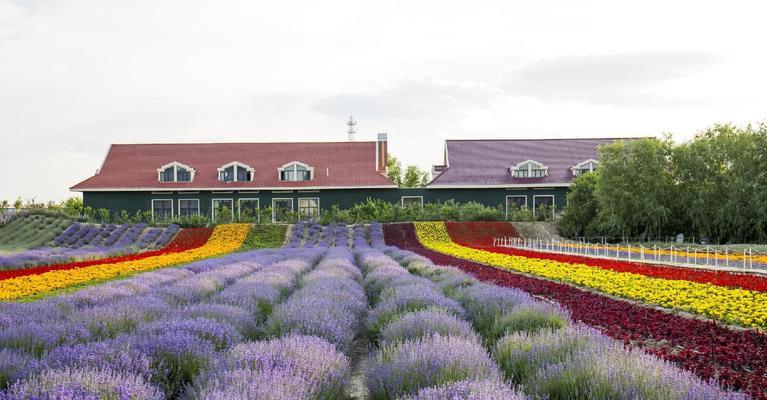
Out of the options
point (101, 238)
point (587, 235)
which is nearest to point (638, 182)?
point (587, 235)

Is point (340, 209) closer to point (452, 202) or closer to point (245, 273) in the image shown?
point (452, 202)

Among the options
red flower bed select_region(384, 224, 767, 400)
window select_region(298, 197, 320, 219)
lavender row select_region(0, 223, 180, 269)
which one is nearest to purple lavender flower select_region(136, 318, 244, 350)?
red flower bed select_region(384, 224, 767, 400)

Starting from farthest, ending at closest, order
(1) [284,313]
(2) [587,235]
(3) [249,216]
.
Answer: (3) [249,216] < (2) [587,235] < (1) [284,313]

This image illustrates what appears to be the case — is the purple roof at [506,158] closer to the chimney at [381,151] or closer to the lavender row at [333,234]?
the chimney at [381,151]

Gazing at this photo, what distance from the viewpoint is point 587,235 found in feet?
120

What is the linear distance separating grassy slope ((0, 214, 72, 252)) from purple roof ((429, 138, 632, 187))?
23.2 meters

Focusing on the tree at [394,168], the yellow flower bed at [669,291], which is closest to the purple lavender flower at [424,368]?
the yellow flower bed at [669,291]

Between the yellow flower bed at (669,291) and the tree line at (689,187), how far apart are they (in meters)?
15.5

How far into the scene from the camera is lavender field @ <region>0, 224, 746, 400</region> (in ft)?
14.1

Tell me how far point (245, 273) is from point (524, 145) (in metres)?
39.0

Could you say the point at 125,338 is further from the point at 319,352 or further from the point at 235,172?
the point at 235,172

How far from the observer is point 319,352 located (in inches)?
209

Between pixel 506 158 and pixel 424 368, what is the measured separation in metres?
45.5

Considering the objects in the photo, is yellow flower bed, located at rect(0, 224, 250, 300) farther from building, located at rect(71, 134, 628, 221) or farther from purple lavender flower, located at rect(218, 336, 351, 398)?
building, located at rect(71, 134, 628, 221)
